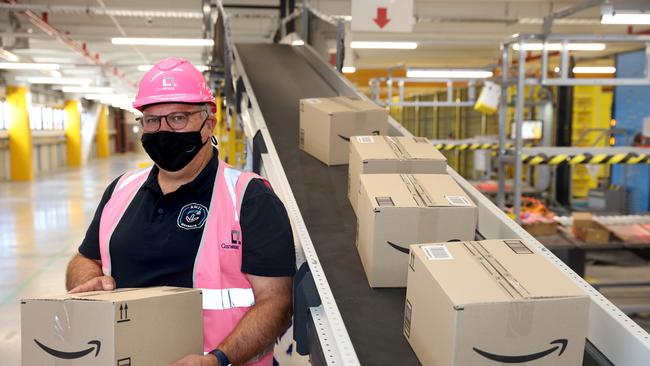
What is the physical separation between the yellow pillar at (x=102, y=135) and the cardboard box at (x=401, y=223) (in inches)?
1347

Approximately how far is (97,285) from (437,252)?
3.99ft

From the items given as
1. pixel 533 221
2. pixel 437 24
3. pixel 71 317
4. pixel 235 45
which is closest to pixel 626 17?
pixel 533 221

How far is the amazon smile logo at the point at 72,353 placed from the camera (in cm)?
Answer: 163

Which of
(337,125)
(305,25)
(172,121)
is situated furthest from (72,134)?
(172,121)

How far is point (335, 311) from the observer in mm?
2096

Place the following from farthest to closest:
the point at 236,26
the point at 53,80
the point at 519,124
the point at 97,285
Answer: the point at 53,80
the point at 236,26
the point at 519,124
the point at 97,285

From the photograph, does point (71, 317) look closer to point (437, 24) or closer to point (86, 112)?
point (437, 24)

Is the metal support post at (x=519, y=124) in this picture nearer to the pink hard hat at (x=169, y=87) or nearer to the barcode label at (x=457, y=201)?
the barcode label at (x=457, y=201)

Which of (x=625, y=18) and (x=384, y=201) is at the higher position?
(x=625, y=18)

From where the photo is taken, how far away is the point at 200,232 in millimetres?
2023

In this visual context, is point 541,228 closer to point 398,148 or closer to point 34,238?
point 398,148

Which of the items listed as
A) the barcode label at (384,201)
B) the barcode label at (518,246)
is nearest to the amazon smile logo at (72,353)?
the barcode label at (384,201)

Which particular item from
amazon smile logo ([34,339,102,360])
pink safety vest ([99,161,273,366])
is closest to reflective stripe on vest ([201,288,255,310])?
pink safety vest ([99,161,273,366])

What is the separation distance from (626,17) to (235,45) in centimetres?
452
